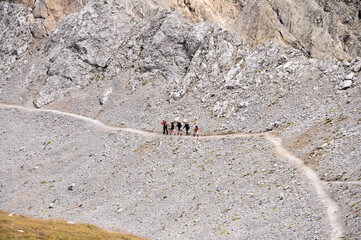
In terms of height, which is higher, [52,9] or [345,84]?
[52,9]

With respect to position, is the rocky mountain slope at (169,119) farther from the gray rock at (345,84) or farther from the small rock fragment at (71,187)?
the small rock fragment at (71,187)

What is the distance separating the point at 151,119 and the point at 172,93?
662 centimetres

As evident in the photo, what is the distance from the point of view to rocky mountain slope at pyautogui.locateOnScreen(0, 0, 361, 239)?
1350 inches

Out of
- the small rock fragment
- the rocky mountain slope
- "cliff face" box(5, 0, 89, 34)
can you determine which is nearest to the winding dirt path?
the rocky mountain slope

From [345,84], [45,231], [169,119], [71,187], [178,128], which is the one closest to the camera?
[45,231]

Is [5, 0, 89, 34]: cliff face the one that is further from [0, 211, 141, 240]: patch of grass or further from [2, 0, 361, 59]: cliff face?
[0, 211, 141, 240]: patch of grass

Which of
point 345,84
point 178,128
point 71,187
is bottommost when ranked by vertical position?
point 71,187

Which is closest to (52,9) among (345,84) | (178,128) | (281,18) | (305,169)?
(178,128)

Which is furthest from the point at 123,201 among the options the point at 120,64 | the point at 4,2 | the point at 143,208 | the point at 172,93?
the point at 4,2

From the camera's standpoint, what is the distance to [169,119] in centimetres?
5931

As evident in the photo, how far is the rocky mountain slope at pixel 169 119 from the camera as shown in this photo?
34281 mm

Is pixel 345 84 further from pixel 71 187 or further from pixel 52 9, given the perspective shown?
pixel 52 9

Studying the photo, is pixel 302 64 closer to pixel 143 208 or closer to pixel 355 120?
pixel 355 120

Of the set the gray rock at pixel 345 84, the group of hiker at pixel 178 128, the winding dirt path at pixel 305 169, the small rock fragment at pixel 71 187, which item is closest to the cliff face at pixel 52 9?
the winding dirt path at pixel 305 169
